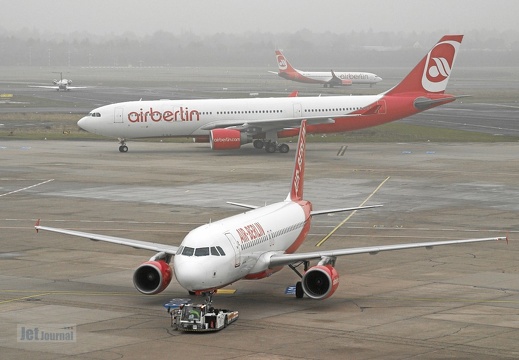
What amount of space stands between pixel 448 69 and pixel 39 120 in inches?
2083

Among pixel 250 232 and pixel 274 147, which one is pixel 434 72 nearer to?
pixel 274 147

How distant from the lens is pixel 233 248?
3256 centimetres

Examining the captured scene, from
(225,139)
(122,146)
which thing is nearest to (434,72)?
(225,139)

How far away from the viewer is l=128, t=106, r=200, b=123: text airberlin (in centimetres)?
8394

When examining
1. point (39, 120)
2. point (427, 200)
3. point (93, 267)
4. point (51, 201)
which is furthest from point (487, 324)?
point (39, 120)

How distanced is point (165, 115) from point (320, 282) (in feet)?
171

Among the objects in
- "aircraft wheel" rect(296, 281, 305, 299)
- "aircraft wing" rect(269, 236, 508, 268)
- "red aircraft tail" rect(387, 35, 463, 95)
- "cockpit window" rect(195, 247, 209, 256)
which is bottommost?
"aircraft wheel" rect(296, 281, 305, 299)

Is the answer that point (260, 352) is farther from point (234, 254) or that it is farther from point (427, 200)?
point (427, 200)

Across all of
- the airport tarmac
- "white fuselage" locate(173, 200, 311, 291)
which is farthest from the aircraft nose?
"white fuselage" locate(173, 200, 311, 291)

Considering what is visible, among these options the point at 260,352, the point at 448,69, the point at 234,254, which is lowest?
the point at 260,352

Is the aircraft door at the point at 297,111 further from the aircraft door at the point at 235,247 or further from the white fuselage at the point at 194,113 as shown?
the aircraft door at the point at 235,247

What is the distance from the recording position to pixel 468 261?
42.4 m

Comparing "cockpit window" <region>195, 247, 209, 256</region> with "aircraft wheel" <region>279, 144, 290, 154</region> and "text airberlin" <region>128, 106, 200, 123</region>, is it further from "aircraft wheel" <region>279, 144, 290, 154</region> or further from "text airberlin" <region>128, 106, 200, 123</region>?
"aircraft wheel" <region>279, 144, 290, 154</region>

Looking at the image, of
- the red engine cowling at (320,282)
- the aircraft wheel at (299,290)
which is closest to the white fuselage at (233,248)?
the aircraft wheel at (299,290)
